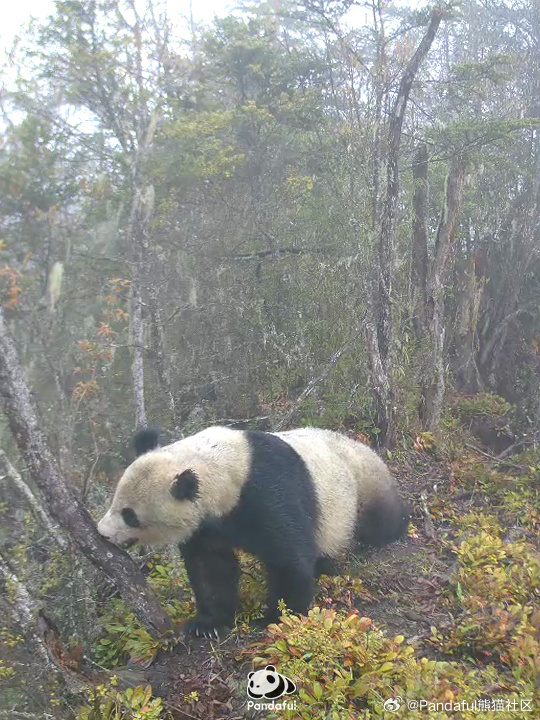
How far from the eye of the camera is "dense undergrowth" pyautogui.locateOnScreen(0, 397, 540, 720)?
3.04 meters

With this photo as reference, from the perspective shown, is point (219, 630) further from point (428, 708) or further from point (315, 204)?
point (315, 204)

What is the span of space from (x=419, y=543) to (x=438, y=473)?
1748 mm

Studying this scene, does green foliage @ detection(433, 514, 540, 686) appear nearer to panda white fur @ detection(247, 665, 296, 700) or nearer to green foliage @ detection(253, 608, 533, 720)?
green foliage @ detection(253, 608, 533, 720)

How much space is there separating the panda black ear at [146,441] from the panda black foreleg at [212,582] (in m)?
0.72

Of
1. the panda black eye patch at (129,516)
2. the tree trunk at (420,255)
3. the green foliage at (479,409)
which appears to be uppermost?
the tree trunk at (420,255)

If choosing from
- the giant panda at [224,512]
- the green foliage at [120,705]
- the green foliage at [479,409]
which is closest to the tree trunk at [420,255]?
the green foliage at [479,409]

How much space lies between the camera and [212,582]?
418 centimetres

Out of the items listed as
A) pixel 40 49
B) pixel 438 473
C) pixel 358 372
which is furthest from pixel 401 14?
pixel 438 473

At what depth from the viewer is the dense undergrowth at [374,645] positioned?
120 inches

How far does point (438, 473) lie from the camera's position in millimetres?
7129

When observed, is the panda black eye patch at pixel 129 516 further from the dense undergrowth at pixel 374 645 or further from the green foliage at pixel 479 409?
the green foliage at pixel 479 409

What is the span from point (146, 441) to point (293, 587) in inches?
56.2

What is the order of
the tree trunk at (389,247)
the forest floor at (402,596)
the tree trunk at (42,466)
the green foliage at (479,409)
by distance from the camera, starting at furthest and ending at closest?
the green foliage at (479,409) < the tree trunk at (389,247) < the forest floor at (402,596) < the tree trunk at (42,466)

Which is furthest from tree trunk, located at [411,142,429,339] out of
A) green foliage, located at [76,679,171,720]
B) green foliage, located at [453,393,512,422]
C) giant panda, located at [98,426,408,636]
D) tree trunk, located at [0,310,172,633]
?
green foliage, located at [76,679,171,720]
